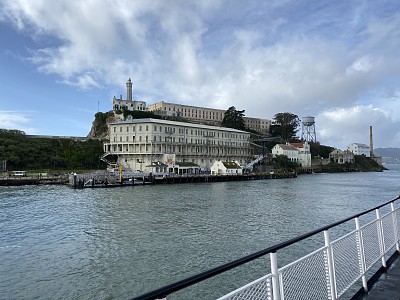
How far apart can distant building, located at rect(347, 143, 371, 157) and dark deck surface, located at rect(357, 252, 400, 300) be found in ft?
550

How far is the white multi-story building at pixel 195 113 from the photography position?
118m

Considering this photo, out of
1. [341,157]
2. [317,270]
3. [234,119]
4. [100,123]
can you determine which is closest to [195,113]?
[234,119]

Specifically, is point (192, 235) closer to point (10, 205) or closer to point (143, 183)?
point (10, 205)

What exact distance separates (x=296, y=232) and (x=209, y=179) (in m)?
49.6

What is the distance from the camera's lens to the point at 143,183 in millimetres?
56844

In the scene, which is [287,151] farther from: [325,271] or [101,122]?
[325,271]

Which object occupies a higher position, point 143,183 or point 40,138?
point 40,138

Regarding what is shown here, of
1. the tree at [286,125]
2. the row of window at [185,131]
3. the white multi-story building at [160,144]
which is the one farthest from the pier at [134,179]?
the tree at [286,125]

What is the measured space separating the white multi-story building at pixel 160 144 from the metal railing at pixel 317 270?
67.9 m

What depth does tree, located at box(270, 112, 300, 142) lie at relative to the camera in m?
135

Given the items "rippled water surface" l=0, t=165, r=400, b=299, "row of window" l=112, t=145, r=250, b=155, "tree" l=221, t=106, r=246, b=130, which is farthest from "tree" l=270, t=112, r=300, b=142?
"rippled water surface" l=0, t=165, r=400, b=299

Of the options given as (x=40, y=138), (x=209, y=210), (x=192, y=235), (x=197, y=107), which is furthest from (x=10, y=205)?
(x=197, y=107)

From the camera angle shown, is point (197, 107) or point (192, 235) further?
point (197, 107)

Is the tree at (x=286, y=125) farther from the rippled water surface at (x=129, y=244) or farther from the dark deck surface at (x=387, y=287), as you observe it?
the dark deck surface at (x=387, y=287)
